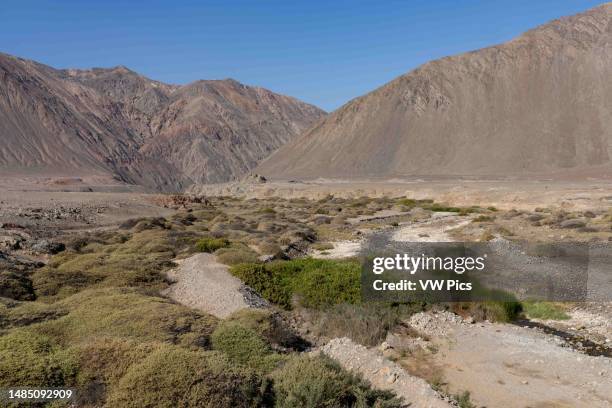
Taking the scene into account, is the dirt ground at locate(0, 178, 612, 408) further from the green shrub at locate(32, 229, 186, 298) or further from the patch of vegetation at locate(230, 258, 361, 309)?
the green shrub at locate(32, 229, 186, 298)

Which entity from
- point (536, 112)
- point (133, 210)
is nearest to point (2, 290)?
point (133, 210)

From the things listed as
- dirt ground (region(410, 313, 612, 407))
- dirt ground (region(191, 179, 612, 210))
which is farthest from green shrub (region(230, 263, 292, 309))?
dirt ground (region(191, 179, 612, 210))

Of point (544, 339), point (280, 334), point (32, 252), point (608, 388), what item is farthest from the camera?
point (32, 252)

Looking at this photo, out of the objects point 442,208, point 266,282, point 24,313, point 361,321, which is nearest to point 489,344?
point 361,321

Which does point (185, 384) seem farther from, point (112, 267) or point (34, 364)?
point (112, 267)

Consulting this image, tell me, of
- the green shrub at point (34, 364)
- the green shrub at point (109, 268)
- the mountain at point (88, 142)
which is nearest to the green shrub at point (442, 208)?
the green shrub at point (109, 268)

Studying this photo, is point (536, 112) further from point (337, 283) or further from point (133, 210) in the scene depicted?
point (337, 283)
